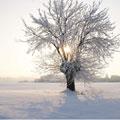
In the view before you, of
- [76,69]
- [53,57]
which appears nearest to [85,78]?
[76,69]

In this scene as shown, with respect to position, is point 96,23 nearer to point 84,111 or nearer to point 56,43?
point 56,43

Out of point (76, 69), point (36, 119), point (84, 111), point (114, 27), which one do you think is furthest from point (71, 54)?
point (36, 119)

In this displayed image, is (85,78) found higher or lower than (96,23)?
lower

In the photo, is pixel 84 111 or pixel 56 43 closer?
pixel 84 111

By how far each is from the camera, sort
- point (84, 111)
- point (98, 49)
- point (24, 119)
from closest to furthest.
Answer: point (24, 119) < point (84, 111) < point (98, 49)

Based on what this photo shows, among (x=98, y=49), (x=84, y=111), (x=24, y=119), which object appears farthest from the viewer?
(x=98, y=49)

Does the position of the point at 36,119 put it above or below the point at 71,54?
below

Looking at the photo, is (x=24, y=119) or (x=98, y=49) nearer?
(x=24, y=119)

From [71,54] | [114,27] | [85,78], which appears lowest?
[85,78]

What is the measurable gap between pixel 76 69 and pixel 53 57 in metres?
2.77

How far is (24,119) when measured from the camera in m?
14.6

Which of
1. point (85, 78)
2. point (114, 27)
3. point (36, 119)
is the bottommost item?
point (36, 119)

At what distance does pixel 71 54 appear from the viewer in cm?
3334

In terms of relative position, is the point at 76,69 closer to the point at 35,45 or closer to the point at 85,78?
the point at 85,78
